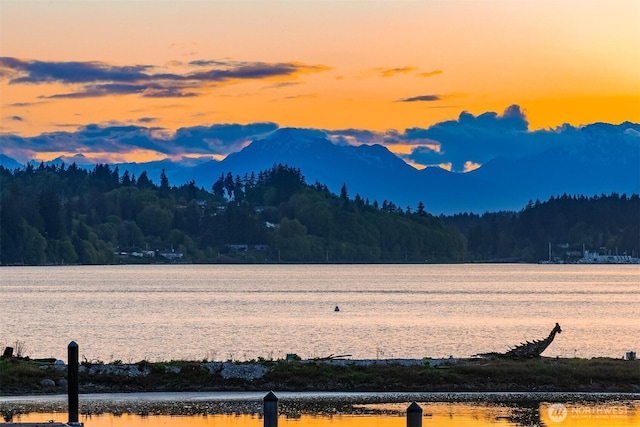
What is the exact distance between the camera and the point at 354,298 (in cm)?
15388

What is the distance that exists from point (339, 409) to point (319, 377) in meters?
6.30

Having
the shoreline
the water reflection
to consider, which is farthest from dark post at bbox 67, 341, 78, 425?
the shoreline

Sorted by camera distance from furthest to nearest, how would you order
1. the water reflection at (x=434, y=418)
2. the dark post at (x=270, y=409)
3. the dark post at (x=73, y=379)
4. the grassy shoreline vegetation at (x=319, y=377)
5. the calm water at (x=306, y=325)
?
the calm water at (x=306, y=325)
the grassy shoreline vegetation at (x=319, y=377)
the water reflection at (x=434, y=418)
the dark post at (x=73, y=379)
the dark post at (x=270, y=409)

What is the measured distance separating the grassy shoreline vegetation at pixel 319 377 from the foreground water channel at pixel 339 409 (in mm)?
1344

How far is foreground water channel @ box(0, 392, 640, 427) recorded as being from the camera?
1209 inches

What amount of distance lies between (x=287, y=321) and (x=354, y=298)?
55141 millimetres

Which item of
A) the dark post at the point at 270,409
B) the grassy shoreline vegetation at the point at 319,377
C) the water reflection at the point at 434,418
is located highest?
the dark post at the point at 270,409

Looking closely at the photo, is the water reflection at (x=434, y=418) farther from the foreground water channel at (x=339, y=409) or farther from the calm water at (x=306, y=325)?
the calm water at (x=306, y=325)

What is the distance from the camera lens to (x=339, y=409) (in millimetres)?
33406

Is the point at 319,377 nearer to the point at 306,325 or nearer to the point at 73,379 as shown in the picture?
the point at 73,379

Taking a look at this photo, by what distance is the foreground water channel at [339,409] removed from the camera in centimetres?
3072

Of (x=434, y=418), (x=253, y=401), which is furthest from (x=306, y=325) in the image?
(x=434, y=418)

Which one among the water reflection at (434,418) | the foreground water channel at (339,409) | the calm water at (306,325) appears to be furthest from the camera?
the calm water at (306,325)

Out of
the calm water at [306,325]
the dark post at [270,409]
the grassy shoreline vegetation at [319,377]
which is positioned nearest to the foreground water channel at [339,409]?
the grassy shoreline vegetation at [319,377]
